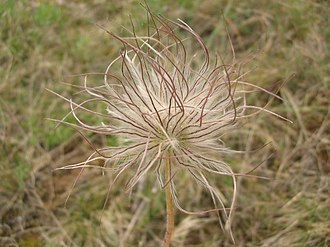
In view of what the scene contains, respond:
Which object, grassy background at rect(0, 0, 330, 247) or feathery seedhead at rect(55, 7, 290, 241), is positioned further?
grassy background at rect(0, 0, 330, 247)

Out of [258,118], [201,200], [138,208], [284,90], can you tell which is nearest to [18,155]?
[138,208]

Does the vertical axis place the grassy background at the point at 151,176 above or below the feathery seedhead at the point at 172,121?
below

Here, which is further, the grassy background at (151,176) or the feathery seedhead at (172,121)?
the grassy background at (151,176)

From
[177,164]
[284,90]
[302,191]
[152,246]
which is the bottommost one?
[152,246]

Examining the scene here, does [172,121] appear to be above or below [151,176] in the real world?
above

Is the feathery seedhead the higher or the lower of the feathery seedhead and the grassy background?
the higher

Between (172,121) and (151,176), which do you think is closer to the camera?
(172,121)

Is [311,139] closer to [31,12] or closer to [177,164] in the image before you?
[177,164]

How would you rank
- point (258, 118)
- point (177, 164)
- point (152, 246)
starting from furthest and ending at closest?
1. point (258, 118)
2. point (152, 246)
3. point (177, 164)
